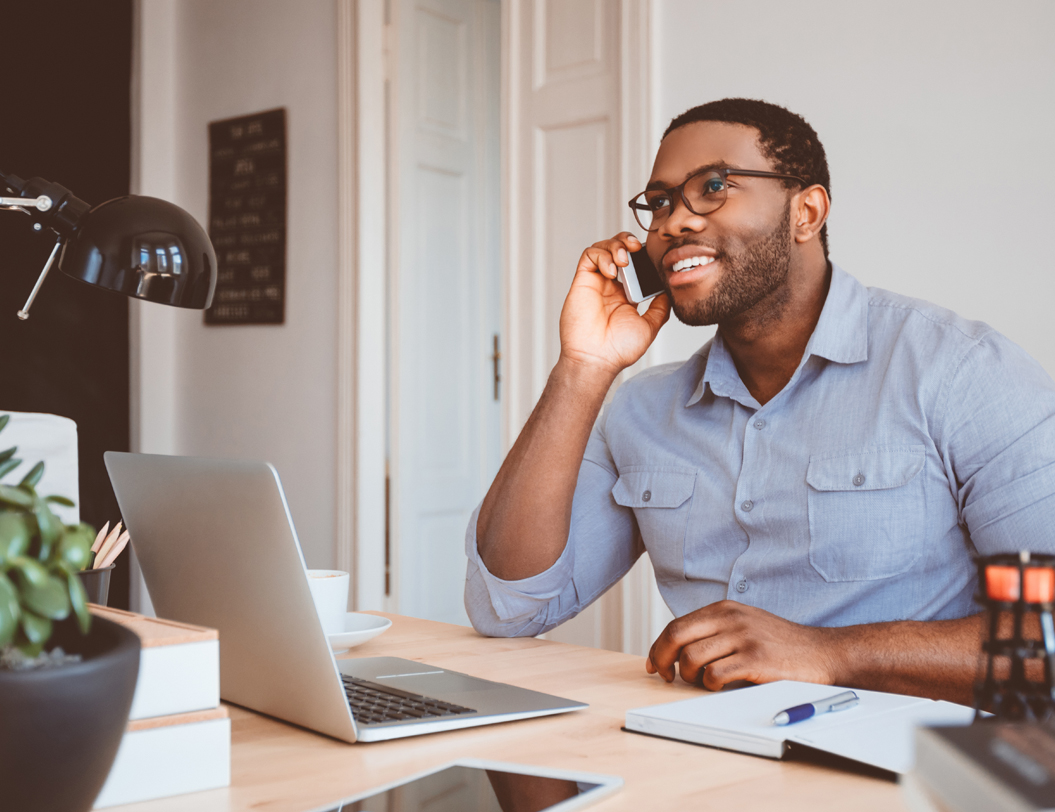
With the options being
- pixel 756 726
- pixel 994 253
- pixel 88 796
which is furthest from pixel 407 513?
pixel 88 796

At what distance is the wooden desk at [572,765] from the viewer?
2.19ft

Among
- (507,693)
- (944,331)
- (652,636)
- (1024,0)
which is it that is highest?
(1024,0)

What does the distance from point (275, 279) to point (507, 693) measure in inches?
119

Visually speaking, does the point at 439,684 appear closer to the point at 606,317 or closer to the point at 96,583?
the point at 96,583

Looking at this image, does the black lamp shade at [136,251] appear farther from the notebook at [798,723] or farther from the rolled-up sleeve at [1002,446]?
the rolled-up sleeve at [1002,446]

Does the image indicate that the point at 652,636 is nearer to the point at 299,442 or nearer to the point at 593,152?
the point at 593,152

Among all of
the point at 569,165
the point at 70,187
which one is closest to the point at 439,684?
the point at 569,165

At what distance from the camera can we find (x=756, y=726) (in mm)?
792

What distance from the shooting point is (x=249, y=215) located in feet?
12.3

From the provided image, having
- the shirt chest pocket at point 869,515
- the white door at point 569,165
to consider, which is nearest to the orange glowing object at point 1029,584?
the shirt chest pocket at point 869,515

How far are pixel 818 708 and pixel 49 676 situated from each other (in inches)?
24.0

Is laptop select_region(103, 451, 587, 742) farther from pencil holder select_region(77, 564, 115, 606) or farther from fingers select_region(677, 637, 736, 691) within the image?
fingers select_region(677, 637, 736, 691)

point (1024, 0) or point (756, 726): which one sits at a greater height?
point (1024, 0)

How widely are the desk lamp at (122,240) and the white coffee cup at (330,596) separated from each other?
1.16ft
